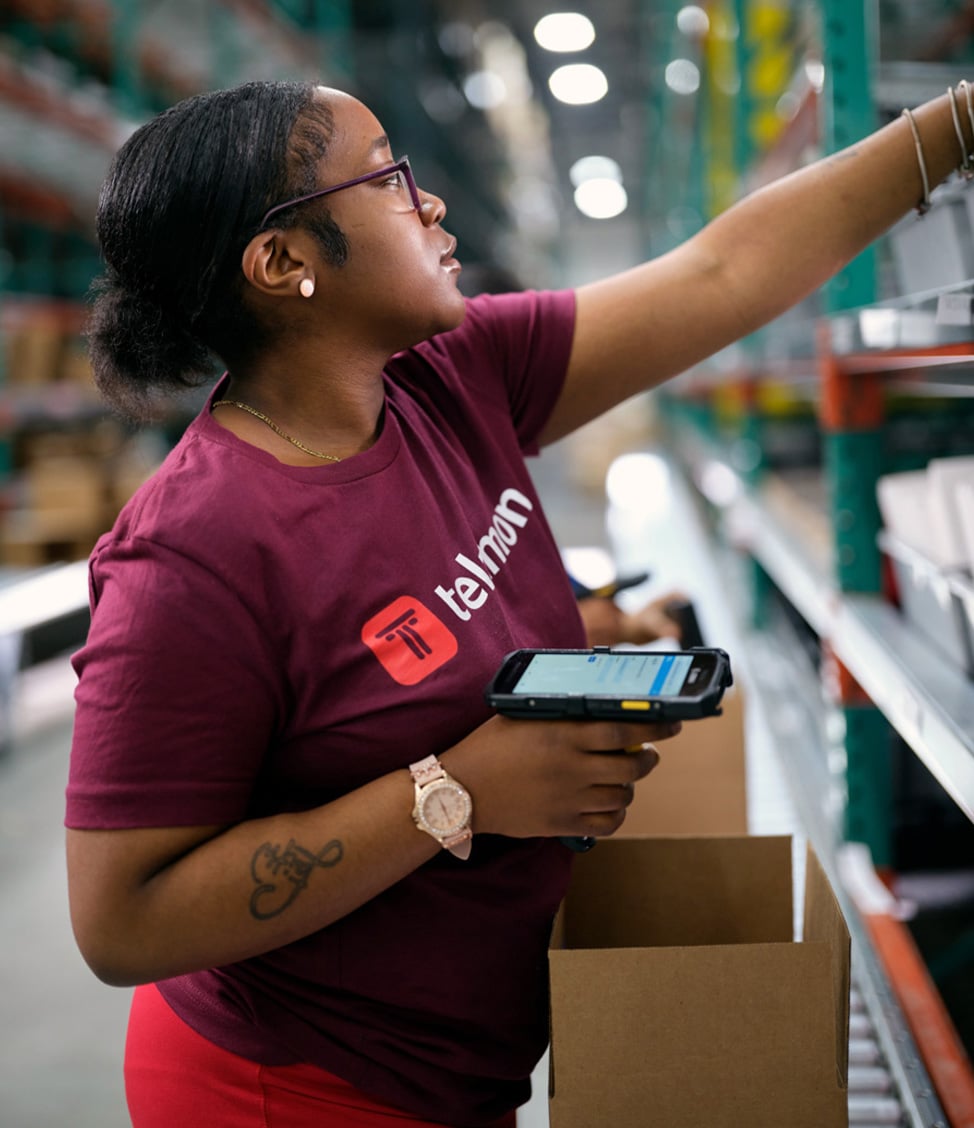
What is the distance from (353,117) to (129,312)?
0.29 metres

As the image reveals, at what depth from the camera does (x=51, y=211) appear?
8859 millimetres

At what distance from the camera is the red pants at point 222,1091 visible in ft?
3.32

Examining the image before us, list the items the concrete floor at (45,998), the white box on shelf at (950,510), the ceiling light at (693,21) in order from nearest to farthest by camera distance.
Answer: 1. the white box on shelf at (950,510)
2. the concrete floor at (45,998)
3. the ceiling light at (693,21)

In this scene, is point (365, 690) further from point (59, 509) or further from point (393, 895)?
point (59, 509)

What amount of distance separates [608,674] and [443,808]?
0.17 metres

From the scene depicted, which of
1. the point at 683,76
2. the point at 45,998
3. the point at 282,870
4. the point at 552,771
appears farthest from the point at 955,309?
the point at 683,76

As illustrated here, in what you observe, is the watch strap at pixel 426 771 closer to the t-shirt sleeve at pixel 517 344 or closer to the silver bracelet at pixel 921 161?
the t-shirt sleeve at pixel 517 344

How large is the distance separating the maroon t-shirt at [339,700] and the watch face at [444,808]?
3.2 inches

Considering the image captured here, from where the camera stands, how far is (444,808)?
0.91 metres

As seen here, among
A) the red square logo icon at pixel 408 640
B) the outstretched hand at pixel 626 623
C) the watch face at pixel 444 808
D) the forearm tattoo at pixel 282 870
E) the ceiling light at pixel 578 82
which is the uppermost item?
the ceiling light at pixel 578 82

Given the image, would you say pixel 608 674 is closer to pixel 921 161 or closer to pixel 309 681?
pixel 309 681

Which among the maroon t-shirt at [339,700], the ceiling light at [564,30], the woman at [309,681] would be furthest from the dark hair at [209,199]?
the ceiling light at [564,30]

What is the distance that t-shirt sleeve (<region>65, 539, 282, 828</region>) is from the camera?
33.4 inches

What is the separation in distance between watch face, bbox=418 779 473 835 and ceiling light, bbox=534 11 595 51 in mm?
8234
